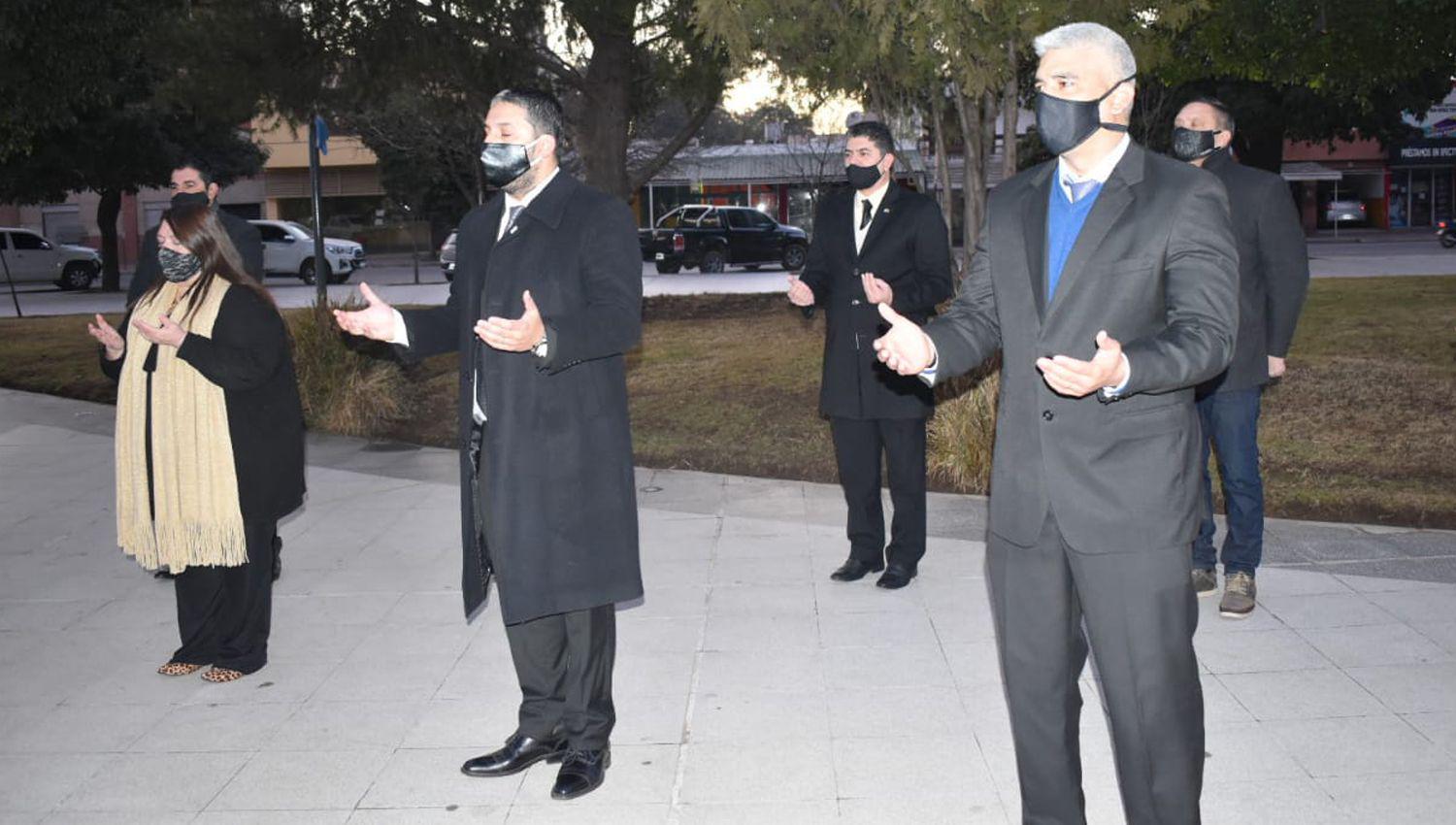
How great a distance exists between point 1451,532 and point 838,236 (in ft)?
12.7

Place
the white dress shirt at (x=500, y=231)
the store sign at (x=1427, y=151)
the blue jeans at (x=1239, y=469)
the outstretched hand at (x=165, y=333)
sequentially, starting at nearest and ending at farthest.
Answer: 1. the white dress shirt at (x=500, y=231)
2. the outstretched hand at (x=165, y=333)
3. the blue jeans at (x=1239, y=469)
4. the store sign at (x=1427, y=151)

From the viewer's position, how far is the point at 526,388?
4.45 meters

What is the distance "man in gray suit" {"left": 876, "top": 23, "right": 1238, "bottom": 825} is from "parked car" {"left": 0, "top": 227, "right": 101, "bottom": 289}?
37.9 metres

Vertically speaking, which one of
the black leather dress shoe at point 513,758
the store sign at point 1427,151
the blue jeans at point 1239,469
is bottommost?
the black leather dress shoe at point 513,758

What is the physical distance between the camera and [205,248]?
5.73 m

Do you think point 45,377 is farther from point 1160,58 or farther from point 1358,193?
point 1358,193

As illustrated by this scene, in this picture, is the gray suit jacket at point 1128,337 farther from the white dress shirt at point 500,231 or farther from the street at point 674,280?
the street at point 674,280

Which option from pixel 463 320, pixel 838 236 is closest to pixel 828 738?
pixel 463 320

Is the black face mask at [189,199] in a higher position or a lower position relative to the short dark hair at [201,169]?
lower

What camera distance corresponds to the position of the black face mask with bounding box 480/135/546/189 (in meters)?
4.42

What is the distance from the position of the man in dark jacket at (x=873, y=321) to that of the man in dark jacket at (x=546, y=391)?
7.74ft

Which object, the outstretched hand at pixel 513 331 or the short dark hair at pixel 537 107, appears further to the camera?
the short dark hair at pixel 537 107

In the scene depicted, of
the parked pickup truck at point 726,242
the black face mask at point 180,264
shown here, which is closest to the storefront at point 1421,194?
the parked pickup truck at point 726,242

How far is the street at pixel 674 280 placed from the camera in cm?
2769
